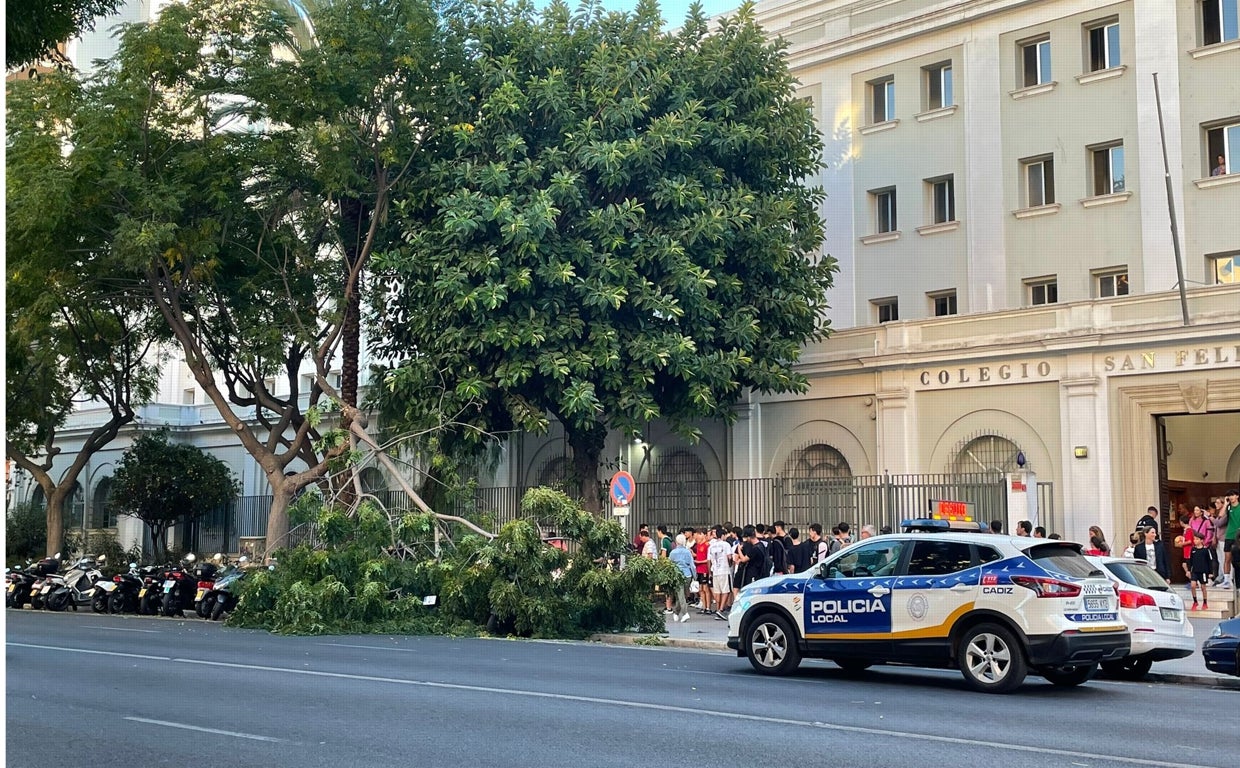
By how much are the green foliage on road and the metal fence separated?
1.84 meters

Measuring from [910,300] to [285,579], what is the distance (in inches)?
645

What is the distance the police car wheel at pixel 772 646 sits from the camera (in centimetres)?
1481

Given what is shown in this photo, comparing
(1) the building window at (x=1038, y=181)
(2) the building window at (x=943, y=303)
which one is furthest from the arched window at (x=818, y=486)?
(1) the building window at (x=1038, y=181)

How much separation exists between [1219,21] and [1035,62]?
4061mm

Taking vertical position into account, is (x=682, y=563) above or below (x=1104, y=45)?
below

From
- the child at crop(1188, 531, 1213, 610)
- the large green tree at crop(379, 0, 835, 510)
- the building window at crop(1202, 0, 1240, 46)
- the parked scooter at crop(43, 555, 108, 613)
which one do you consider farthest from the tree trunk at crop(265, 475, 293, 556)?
the building window at crop(1202, 0, 1240, 46)

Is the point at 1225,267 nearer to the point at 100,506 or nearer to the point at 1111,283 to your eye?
the point at 1111,283

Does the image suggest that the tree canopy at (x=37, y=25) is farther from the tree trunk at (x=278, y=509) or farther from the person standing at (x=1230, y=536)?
the tree trunk at (x=278, y=509)

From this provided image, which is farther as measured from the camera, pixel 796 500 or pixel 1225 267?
pixel 796 500

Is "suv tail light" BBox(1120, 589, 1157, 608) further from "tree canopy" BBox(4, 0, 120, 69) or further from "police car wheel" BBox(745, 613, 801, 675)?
"tree canopy" BBox(4, 0, 120, 69)

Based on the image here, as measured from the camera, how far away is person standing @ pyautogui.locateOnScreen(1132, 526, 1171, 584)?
21750mm

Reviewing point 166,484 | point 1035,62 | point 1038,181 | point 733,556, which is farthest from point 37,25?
point 166,484

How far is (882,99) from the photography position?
33.4 metres

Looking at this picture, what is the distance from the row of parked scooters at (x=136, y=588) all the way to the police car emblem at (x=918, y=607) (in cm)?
1493
